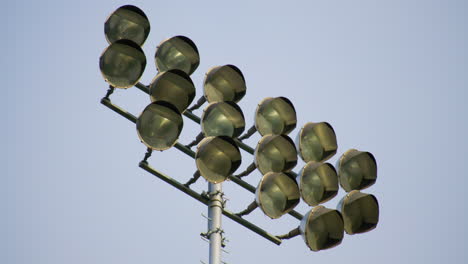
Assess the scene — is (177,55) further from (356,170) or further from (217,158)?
(356,170)

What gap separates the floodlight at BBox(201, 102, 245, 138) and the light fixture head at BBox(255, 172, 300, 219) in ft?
2.66

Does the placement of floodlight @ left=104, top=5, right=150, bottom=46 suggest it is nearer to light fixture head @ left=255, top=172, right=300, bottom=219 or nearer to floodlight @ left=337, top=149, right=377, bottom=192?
light fixture head @ left=255, top=172, right=300, bottom=219

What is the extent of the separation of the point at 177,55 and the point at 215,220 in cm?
261

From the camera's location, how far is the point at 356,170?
1130 cm

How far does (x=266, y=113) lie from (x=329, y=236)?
191 centimetres

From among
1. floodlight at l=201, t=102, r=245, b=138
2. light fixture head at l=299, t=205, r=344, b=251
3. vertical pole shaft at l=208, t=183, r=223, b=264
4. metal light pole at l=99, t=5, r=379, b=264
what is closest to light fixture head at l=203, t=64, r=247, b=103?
metal light pole at l=99, t=5, r=379, b=264

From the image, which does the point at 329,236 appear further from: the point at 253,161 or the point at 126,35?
the point at 126,35

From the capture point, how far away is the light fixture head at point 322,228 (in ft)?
33.3

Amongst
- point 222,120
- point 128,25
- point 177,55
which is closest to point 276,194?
point 222,120

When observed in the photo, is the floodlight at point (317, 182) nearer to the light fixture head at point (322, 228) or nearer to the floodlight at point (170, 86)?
the light fixture head at point (322, 228)

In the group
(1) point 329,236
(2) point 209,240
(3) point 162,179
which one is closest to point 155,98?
(3) point 162,179

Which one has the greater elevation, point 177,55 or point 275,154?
point 177,55

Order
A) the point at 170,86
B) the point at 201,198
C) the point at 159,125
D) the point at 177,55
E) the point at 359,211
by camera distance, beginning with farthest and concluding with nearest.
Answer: the point at 177,55 < the point at 359,211 < the point at 170,86 < the point at 201,198 < the point at 159,125

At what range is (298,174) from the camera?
1047 centimetres
